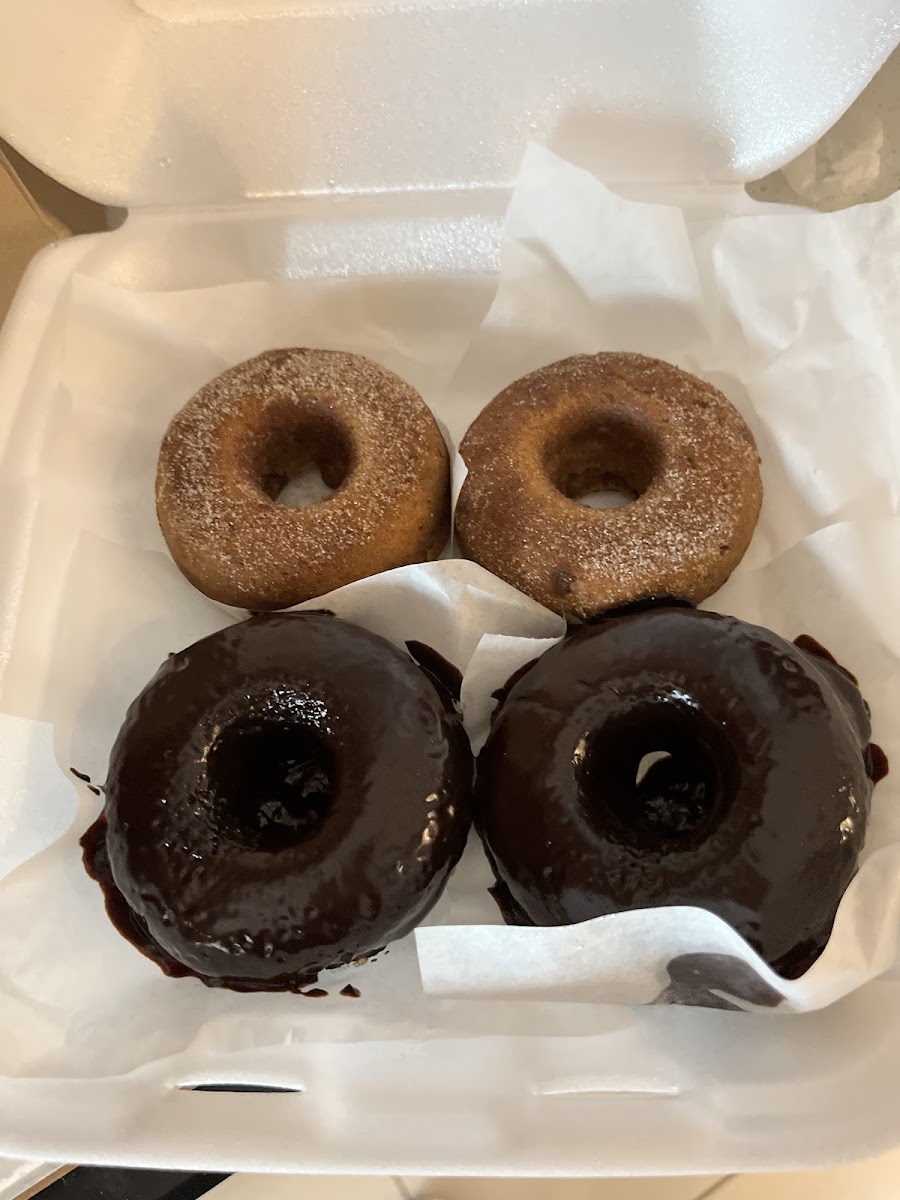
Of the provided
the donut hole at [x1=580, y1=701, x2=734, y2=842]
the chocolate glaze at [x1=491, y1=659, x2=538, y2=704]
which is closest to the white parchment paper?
the chocolate glaze at [x1=491, y1=659, x2=538, y2=704]

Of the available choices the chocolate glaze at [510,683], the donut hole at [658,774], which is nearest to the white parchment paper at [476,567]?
the chocolate glaze at [510,683]

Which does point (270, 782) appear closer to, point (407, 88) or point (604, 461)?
point (604, 461)

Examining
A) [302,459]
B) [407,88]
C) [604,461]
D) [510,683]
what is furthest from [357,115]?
[510,683]

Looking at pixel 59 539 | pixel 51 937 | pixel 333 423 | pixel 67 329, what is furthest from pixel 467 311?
pixel 51 937

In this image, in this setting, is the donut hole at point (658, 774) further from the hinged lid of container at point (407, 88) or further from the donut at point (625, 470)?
the hinged lid of container at point (407, 88)

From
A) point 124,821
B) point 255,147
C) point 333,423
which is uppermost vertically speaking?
point 255,147

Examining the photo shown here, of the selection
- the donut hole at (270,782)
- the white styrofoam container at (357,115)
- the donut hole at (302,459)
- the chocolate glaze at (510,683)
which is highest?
the white styrofoam container at (357,115)

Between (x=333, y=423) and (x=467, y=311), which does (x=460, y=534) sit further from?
(x=467, y=311)
